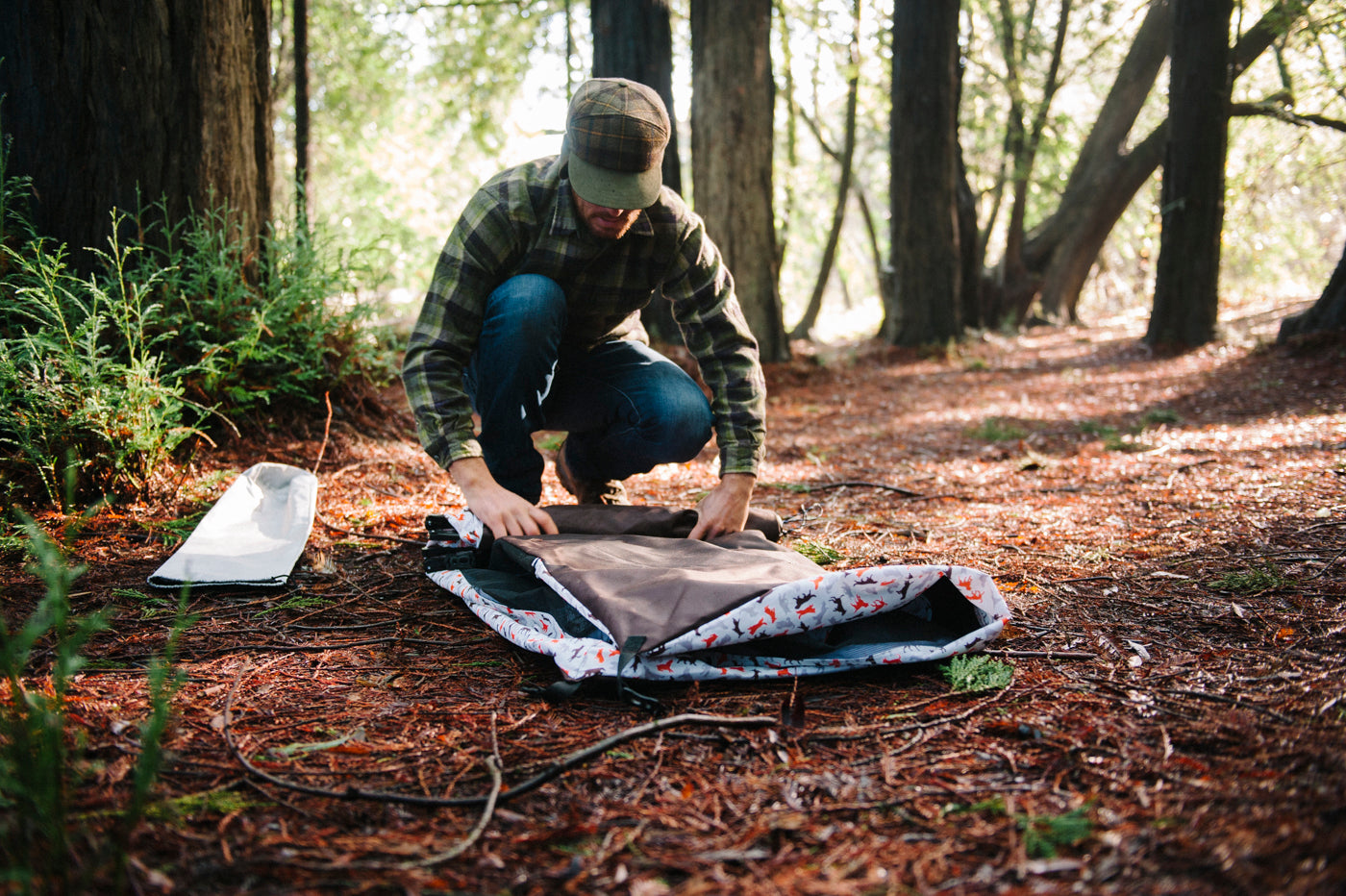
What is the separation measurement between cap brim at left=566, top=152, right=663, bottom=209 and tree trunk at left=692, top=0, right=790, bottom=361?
467 centimetres

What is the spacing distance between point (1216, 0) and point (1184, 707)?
27.1 ft

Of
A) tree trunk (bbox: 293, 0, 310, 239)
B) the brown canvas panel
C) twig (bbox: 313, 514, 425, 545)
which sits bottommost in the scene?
twig (bbox: 313, 514, 425, 545)

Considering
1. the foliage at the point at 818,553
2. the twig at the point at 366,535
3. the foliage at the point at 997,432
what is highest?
the foliage at the point at 997,432

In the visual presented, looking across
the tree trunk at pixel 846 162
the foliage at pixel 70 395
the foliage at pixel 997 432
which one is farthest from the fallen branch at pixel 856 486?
the tree trunk at pixel 846 162

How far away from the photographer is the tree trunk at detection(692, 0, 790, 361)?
6.70 meters

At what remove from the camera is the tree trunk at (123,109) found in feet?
9.67

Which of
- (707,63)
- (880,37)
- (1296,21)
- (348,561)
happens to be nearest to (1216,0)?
(1296,21)

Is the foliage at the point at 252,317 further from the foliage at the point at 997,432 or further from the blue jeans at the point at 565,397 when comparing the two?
the foliage at the point at 997,432

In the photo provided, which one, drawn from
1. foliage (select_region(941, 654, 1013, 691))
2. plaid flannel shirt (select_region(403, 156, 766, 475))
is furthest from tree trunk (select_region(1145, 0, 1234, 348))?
foliage (select_region(941, 654, 1013, 691))

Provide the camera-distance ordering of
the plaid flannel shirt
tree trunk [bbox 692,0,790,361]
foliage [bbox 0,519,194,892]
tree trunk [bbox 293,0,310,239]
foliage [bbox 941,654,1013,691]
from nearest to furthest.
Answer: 1. foliage [bbox 0,519,194,892]
2. foliage [bbox 941,654,1013,691]
3. the plaid flannel shirt
4. tree trunk [bbox 293,0,310,239]
5. tree trunk [bbox 692,0,790,361]

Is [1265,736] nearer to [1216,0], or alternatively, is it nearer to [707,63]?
[707,63]

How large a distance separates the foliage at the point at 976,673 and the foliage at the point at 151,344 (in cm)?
210

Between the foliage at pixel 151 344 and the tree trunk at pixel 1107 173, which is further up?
the tree trunk at pixel 1107 173

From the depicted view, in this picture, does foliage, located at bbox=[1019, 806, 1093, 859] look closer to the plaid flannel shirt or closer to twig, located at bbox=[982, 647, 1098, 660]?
twig, located at bbox=[982, 647, 1098, 660]
